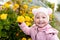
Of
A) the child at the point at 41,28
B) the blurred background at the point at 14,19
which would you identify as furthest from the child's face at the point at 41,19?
the blurred background at the point at 14,19

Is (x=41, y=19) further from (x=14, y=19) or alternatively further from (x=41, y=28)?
(x=14, y=19)

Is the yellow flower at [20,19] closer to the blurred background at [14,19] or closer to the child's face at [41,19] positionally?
the blurred background at [14,19]

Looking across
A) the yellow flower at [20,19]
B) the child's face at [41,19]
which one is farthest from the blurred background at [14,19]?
the child's face at [41,19]

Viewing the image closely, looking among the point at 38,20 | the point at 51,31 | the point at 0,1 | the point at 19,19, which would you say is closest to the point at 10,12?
the point at 19,19

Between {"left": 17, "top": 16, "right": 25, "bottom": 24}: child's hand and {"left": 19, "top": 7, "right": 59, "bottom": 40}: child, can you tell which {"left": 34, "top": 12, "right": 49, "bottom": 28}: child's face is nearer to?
{"left": 19, "top": 7, "right": 59, "bottom": 40}: child

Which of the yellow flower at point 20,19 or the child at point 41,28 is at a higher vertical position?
the yellow flower at point 20,19

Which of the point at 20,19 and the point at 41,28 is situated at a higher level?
the point at 20,19

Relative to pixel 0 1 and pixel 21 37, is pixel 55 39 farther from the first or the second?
pixel 0 1

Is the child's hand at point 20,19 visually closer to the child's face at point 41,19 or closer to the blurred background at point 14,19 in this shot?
the blurred background at point 14,19

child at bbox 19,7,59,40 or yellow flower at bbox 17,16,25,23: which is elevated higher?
yellow flower at bbox 17,16,25,23

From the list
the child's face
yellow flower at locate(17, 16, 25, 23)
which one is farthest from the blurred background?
the child's face

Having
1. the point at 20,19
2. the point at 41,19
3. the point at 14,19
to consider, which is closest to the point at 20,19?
the point at 20,19

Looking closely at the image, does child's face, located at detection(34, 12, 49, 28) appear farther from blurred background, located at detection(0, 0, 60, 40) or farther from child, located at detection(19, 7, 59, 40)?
blurred background, located at detection(0, 0, 60, 40)

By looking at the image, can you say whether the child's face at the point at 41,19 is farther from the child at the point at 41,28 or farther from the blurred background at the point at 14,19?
the blurred background at the point at 14,19
